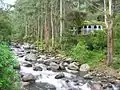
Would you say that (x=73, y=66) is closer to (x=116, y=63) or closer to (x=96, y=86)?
(x=116, y=63)

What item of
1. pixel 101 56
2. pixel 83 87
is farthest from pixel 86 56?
pixel 83 87

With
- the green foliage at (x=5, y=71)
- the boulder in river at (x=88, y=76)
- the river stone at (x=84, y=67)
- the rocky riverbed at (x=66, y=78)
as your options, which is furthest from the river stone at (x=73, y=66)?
the green foliage at (x=5, y=71)

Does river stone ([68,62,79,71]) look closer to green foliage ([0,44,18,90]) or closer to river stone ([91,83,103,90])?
river stone ([91,83,103,90])

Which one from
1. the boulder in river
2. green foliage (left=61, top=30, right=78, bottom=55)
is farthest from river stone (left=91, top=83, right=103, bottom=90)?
green foliage (left=61, top=30, right=78, bottom=55)

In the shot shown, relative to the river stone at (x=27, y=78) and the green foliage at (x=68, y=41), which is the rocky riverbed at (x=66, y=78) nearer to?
the river stone at (x=27, y=78)

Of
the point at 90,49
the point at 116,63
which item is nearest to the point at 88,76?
the point at 116,63

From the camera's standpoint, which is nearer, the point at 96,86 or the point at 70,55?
the point at 96,86

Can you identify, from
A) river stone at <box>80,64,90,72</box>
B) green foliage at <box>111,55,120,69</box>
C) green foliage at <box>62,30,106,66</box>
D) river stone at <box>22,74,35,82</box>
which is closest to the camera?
river stone at <box>22,74,35,82</box>

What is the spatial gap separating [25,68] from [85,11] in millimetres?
16357

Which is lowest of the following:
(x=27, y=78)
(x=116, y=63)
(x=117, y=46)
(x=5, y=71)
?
(x=27, y=78)

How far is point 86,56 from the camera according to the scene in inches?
888

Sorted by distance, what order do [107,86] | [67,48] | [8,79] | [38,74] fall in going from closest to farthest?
[8,79], [107,86], [38,74], [67,48]

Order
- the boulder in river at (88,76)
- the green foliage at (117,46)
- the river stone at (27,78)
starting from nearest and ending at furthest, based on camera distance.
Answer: the river stone at (27,78) → the boulder in river at (88,76) → the green foliage at (117,46)

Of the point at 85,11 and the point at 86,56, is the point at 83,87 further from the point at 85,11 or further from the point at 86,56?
the point at 85,11
